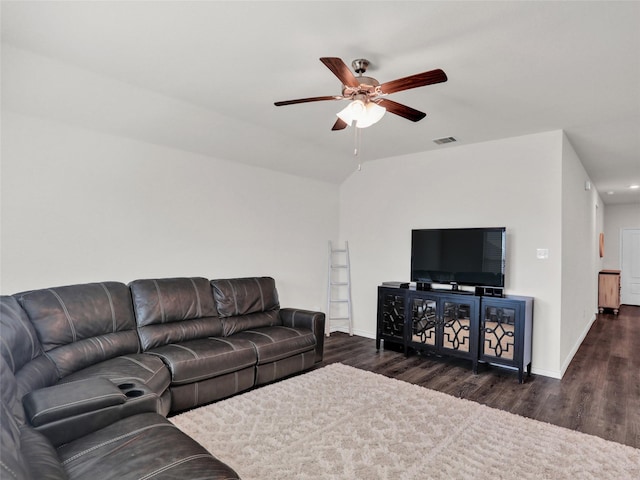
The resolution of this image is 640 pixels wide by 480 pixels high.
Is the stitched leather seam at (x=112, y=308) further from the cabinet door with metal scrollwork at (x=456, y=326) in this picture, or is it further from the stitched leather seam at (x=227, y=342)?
the cabinet door with metal scrollwork at (x=456, y=326)

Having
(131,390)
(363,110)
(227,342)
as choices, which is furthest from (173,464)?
(363,110)

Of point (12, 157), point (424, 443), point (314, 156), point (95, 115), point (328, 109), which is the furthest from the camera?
point (314, 156)

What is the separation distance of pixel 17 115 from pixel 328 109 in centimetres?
262

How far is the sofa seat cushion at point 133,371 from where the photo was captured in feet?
7.91

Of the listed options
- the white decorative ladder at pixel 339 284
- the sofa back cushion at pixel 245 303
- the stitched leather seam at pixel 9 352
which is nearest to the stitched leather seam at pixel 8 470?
the stitched leather seam at pixel 9 352

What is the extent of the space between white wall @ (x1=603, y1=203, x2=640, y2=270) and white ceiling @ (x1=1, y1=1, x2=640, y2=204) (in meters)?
6.71

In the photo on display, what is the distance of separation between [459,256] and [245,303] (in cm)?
260

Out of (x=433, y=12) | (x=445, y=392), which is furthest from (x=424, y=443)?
(x=433, y=12)

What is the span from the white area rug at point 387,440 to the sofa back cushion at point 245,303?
81 cm

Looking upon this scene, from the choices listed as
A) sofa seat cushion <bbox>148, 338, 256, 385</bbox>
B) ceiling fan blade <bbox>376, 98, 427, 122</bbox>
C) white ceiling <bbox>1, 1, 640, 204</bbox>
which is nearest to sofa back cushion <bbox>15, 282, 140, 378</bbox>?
sofa seat cushion <bbox>148, 338, 256, 385</bbox>

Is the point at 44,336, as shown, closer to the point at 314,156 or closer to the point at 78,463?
the point at 78,463

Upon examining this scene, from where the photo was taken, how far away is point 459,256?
443 centimetres

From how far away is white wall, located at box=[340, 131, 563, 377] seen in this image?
4.00 meters

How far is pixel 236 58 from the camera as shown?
2576mm
